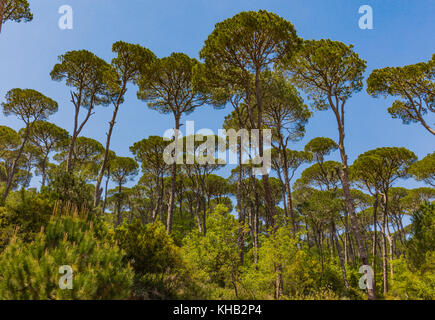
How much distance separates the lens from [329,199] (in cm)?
2270

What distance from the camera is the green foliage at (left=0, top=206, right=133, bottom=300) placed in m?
3.88

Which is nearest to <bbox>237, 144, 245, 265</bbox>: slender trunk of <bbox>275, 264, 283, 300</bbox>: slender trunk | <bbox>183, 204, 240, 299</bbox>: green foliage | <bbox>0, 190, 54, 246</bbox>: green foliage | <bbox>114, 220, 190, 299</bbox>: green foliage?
<bbox>183, 204, 240, 299</bbox>: green foliage

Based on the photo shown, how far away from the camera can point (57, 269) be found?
13.1 ft

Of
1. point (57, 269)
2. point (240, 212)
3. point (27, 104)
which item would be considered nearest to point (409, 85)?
point (240, 212)

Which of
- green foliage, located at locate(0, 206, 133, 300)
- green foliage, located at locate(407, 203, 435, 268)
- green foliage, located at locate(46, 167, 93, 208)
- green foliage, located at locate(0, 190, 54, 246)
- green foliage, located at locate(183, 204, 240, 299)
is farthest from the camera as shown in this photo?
green foliage, located at locate(407, 203, 435, 268)

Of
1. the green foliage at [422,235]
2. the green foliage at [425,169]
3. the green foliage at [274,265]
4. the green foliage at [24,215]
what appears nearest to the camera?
the green foliage at [24,215]

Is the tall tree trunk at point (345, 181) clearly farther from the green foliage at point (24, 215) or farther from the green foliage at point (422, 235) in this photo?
the green foliage at point (24, 215)

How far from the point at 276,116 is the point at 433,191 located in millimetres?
25315

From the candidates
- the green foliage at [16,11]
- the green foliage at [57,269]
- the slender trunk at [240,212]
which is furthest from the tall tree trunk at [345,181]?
the green foliage at [16,11]

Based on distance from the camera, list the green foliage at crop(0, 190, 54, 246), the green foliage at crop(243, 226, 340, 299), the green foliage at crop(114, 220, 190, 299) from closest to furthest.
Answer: the green foliage at crop(0, 190, 54, 246) → the green foliage at crop(114, 220, 190, 299) → the green foliage at crop(243, 226, 340, 299)

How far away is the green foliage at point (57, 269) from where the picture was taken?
3.88 m

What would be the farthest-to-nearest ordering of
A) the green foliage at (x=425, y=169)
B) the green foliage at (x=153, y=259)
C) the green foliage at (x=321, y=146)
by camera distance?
the green foliage at (x=321, y=146) → the green foliage at (x=425, y=169) → the green foliage at (x=153, y=259)

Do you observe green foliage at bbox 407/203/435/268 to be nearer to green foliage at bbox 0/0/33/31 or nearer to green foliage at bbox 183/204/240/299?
green foliage at bbox 183/204/240/299

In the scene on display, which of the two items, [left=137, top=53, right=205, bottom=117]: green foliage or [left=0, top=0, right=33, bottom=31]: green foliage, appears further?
[left=137, top=53, right=205, bottom=117]: green foliage
